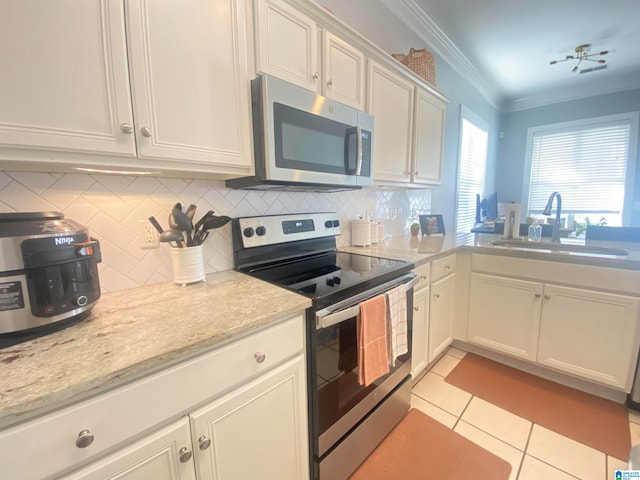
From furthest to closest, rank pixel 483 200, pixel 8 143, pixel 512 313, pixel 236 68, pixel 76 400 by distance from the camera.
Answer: pixel 483 200, pixel 512 313, pixel 236 68, pixel 8 143, pixel 76 400

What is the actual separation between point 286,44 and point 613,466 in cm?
254

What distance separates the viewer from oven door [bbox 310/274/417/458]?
1.05 metres

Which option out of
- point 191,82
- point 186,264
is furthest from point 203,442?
point 191,82

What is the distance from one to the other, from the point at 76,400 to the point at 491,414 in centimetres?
204

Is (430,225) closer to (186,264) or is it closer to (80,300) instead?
(186,264)

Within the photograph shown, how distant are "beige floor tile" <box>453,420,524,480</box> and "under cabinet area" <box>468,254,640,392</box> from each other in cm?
78

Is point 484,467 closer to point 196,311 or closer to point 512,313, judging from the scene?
point 512,313

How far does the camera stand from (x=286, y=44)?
48.6 inches

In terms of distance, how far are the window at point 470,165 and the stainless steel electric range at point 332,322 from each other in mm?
2654

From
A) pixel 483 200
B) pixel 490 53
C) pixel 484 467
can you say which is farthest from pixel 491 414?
pixel 490 53

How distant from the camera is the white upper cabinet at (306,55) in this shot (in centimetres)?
117

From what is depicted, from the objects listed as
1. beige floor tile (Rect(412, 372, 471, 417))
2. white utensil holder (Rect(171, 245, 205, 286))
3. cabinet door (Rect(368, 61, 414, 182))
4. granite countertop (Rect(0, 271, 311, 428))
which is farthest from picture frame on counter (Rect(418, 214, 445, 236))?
white utensil holder (Rect(171, 245, 205, 286))

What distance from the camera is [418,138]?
84.3 inches

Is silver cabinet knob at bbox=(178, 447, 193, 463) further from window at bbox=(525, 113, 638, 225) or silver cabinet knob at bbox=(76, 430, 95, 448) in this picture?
window at bbox=(525, 113, 638, 225)
